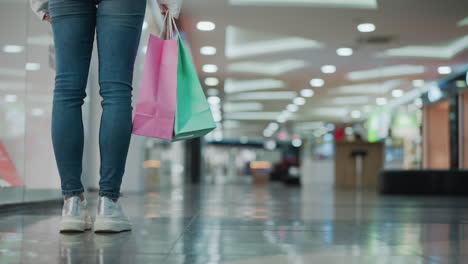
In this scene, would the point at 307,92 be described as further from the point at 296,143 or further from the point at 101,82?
the point at 296,143

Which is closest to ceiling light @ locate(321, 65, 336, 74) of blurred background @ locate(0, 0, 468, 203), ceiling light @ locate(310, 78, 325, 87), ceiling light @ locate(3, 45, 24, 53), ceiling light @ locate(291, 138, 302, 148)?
blurred background @ locate(0, 0, 468, 203)

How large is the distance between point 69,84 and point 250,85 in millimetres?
13574

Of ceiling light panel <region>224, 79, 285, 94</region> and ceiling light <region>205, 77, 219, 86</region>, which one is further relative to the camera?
ceiling light panel <region>224, 79, 285, 94</region>

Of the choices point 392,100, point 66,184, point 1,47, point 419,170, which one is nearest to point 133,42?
point 66,184

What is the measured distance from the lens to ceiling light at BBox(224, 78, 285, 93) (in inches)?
568

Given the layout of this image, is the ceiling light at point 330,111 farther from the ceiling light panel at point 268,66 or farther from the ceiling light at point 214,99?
the ceiling light panel at point 268,66

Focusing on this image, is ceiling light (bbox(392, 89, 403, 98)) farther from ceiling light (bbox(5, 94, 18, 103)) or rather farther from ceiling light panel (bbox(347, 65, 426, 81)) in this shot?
ceiling light (bbox(5, 94, 18, 103))

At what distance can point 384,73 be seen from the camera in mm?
13023

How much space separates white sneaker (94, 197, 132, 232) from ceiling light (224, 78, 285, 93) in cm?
1239

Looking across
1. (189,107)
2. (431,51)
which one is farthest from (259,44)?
(189,107)

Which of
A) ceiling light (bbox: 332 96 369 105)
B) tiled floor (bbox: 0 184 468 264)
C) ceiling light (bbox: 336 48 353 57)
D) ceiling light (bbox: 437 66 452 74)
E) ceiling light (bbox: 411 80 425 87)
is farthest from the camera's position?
ceiling light (bbox: 332 96 369 105)

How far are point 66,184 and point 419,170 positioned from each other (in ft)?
31.6

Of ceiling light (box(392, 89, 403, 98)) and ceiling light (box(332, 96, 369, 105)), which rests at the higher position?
ceiling light (box(332, 96, 369, 105))

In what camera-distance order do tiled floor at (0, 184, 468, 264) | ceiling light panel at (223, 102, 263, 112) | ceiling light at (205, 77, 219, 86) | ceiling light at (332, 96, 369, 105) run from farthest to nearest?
ceiling light panel at (223, 102, 263, 112)
ceiling light at (332, 96, 369, 105)
ceiling light at (205, 77, 219, 86)
tiled floor at (0, 184, 468, 264)
